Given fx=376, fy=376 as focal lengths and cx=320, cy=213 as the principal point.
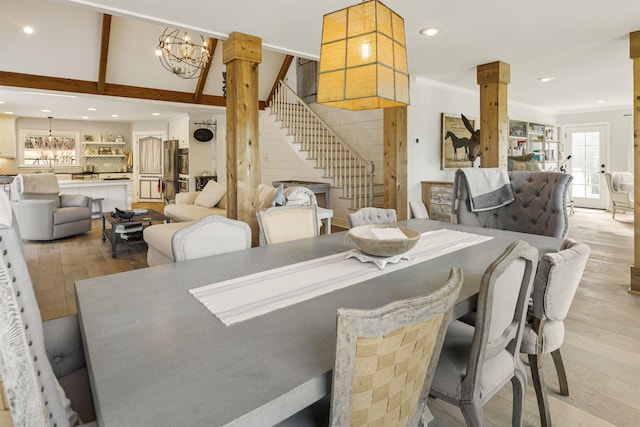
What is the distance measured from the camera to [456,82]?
6098 millimetres

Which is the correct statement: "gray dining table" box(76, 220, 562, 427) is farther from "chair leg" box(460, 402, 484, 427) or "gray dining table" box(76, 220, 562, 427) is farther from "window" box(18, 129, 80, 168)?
"window" box(18, 129, 80, 168)

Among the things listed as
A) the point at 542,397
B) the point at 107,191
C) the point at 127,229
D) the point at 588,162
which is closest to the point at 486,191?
the point at 542,397

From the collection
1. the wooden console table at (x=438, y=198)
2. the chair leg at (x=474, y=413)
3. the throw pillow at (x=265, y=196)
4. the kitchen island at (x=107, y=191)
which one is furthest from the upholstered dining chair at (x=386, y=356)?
the kitchen island at (x=107, y=191)

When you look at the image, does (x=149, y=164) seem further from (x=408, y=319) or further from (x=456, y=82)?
(x=408, y=319)

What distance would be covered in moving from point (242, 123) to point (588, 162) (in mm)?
9767

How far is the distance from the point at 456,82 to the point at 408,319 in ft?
20.1

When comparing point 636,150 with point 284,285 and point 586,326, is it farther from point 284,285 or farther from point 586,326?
point 284,285

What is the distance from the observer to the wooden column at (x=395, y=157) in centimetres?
536

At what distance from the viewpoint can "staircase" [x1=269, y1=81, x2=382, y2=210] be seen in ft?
22.3

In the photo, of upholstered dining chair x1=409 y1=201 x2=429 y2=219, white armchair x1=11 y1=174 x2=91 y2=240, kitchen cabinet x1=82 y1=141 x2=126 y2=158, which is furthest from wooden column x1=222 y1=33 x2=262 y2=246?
kitchen cabinet x1=82 y1=141 x2=126 y2=158

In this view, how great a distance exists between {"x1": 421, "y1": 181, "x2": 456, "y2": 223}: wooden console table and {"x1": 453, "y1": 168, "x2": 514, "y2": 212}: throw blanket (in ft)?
7.32

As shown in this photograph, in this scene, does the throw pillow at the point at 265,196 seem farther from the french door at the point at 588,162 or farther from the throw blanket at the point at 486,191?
the french door at the point at 588,162

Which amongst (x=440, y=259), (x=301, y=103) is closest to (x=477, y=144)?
(x=301, y=103)

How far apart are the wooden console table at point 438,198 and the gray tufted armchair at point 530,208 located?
218 centimetres
